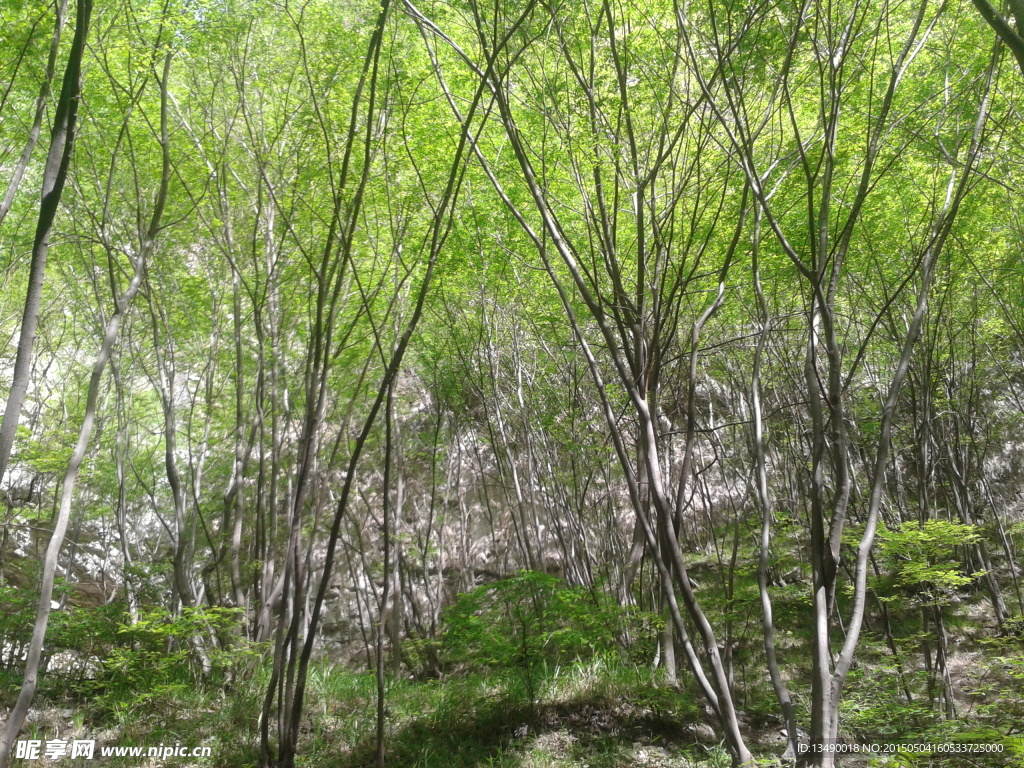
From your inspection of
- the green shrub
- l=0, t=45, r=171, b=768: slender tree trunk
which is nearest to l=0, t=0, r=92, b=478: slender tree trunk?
l=0, t=45, r=171, b=768: slender tree trunk

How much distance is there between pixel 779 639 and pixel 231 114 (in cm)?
935

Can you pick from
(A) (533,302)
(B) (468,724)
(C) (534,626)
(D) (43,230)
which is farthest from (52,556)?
(A) (533,302)

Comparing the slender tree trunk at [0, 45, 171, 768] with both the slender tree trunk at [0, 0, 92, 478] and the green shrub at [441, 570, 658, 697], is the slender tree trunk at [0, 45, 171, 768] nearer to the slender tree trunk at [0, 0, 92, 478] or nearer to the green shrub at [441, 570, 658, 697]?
the slender tree trunk at [0, 0, 92, 478]

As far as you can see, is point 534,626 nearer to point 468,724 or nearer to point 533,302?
point 468,724

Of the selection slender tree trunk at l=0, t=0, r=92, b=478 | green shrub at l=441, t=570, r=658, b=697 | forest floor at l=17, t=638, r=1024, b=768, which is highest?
slender tree trunk at l=0, t=0, r=92, b=478

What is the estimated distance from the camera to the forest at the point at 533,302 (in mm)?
2945

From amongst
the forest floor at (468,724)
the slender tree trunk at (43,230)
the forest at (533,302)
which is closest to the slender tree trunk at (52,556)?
the forest at (533,302)

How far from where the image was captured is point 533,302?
25.9 feet

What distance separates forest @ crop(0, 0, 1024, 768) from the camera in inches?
116

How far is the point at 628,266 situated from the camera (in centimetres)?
633

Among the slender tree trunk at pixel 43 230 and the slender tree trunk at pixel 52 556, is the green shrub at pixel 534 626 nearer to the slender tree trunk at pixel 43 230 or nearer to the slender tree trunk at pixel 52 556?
the slender tree trunk at pixel 52 556

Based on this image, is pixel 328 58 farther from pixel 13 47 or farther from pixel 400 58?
pixel 13 47

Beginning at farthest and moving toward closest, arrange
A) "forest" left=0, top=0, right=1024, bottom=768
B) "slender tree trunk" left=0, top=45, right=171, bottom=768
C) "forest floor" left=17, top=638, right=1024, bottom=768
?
"forest floor" left=17, top=638, right=1024, bottom=768, "forest" left=0, top=0, right=1024, bottom=768, "slender tree trunk" left=0, top=45, right=171, bottom=768

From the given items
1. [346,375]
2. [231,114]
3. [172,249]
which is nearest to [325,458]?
[346,375]
